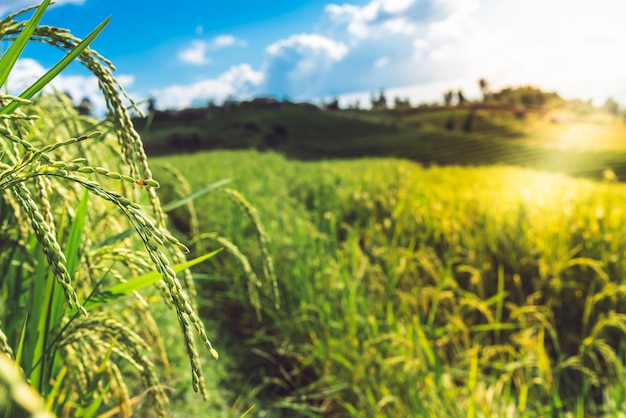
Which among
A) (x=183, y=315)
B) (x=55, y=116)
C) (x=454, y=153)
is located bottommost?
(x=454, y=153)

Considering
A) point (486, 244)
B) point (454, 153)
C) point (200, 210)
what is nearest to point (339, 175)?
point (200, 210)

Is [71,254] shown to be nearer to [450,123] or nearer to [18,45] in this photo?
[18,45]

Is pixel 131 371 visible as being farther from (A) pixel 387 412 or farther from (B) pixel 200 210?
(B) pixel 200 210

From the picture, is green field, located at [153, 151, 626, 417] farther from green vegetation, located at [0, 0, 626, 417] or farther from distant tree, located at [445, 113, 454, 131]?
distant tree, located at [445, 113, 454, 131]

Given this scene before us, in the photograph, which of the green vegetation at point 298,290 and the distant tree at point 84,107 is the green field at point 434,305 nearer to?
the green vegetation at point 298,290

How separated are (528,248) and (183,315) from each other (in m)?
4.13

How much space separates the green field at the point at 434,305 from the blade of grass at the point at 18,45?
163 cm

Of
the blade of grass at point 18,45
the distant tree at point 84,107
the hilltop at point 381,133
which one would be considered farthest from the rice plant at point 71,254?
the hilltop at point 381,133

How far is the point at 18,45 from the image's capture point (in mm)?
683

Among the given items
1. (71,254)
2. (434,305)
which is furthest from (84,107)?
(434,305)

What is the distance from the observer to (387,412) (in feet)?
8.55

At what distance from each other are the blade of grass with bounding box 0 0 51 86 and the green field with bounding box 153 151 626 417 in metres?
1.63

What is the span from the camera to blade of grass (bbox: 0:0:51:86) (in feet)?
2.21

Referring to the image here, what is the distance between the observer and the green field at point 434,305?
107 inches
